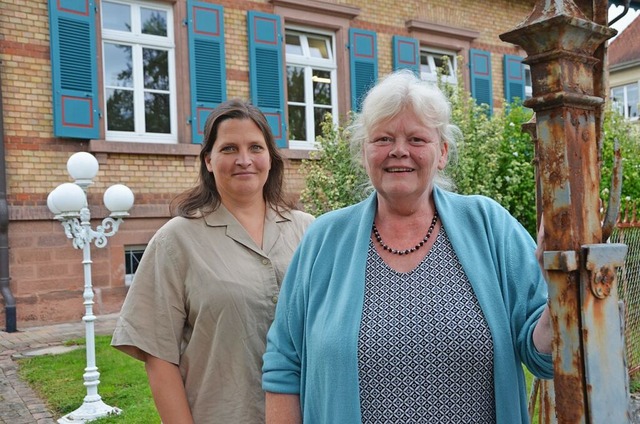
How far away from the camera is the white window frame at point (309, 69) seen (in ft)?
38.1

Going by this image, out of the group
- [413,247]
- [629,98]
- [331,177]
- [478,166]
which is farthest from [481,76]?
[629,98]

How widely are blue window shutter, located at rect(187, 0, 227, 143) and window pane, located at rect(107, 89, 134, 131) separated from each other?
0.95 m

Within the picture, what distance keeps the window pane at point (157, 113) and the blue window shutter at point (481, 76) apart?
6.45 m

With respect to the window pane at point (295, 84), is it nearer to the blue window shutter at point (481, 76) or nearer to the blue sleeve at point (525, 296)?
the blue window shutter at point (481, 76)

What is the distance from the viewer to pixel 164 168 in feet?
32.7

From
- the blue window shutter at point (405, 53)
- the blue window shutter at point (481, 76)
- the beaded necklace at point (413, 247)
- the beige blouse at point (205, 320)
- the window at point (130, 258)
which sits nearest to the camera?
the beaded necklace at point (413, 247)

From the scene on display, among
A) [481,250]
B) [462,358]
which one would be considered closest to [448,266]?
[481,250]

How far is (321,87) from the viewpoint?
1199 centimetres

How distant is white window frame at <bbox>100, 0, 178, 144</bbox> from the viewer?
9.87 m

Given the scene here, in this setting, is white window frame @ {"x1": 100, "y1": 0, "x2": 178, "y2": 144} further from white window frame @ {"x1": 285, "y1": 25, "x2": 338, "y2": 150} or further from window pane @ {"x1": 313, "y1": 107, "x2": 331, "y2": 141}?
window pane @ {"x1": 313, "y1": 107, "x2": 331, "y2": 141}

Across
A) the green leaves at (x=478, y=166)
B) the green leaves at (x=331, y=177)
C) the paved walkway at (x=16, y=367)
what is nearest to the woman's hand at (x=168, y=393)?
the paved walkway at (x=16, y=367)

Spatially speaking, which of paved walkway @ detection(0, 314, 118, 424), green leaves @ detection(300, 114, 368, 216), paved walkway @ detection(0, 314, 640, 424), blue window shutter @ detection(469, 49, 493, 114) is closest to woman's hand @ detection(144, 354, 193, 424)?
paved walkway @ detection(0, 314, 640, 424)

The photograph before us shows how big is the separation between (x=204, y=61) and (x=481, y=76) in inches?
244

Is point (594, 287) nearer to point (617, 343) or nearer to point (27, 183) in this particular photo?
point (617, 343)
